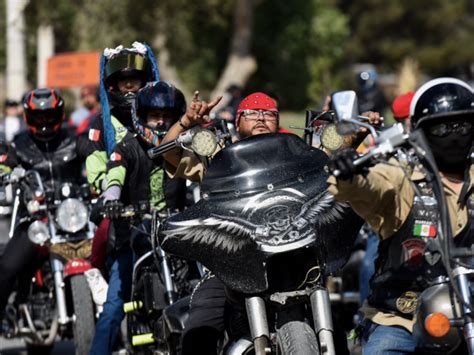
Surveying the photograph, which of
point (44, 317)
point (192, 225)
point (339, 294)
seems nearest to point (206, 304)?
point (192, 225)

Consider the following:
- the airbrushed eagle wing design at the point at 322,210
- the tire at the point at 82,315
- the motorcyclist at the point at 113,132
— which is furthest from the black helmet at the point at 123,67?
the airbrushed eagle wing design at the point at 322,210

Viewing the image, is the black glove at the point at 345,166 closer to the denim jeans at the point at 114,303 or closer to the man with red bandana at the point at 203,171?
the man with red bandana at the point at 203,171

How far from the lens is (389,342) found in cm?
535

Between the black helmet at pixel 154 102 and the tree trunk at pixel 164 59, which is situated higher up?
the tree trunk at pixel 164 59

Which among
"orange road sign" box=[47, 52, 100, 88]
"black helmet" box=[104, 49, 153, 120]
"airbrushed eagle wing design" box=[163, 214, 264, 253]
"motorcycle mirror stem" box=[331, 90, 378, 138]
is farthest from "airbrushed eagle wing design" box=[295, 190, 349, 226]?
"orange road sign" box=[47, 52, 100, 88]

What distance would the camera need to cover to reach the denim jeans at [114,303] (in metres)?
7.88

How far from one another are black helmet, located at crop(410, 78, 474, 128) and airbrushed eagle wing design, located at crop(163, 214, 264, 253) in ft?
2.96

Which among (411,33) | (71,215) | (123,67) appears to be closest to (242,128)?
(123,67)

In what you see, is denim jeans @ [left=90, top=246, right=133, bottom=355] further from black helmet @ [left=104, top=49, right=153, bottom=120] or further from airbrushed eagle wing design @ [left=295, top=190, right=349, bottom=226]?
airbrushed eagle wing design @ [left=295, top=190, right=349, bottom=226]

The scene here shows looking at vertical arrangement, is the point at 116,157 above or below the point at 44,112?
below

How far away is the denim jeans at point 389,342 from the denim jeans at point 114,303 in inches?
109

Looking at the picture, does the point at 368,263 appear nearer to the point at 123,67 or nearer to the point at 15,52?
the point at 123,67

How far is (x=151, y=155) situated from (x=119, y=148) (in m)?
1.51

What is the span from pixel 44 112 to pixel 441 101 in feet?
15.7
